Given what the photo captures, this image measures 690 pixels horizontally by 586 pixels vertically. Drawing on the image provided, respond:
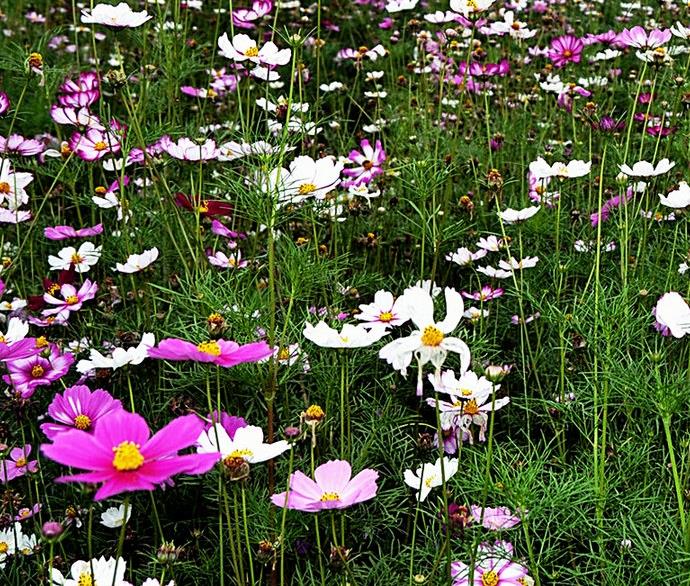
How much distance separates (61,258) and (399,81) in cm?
90

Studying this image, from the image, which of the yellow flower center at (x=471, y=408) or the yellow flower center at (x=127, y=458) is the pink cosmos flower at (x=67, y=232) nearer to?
the yellow flower center at (x=471, y=408)

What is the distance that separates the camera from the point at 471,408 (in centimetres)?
110

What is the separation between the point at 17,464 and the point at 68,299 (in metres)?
0.34

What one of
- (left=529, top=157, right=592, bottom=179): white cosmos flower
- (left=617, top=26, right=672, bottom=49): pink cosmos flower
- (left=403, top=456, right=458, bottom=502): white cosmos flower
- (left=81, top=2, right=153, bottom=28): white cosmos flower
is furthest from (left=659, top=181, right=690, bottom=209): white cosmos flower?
(left=81, top=2, right=153, bottom=28): white cosmos flower

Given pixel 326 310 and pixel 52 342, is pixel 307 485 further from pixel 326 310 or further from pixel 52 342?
pixel 52 342

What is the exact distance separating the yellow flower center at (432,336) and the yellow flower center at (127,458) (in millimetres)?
275

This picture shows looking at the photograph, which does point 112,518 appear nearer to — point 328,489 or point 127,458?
point 328,489

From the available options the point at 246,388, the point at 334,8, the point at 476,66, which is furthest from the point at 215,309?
the point at 334,8

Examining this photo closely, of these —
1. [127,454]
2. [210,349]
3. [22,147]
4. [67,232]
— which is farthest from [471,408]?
[22,147]

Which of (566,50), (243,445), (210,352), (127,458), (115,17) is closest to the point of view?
(127,458)

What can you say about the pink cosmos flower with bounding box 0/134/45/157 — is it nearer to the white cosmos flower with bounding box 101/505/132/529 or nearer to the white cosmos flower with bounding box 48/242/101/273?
the white cosmos flower with bounding box 48/242/101/273

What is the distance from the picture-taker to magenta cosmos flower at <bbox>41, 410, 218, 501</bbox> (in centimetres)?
65

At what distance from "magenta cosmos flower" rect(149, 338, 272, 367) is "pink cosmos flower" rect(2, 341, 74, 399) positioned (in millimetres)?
399

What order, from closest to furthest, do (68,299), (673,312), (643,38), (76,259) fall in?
1. (673,312)
2. (68,299)
3. (76,259)
4. (643,38)
